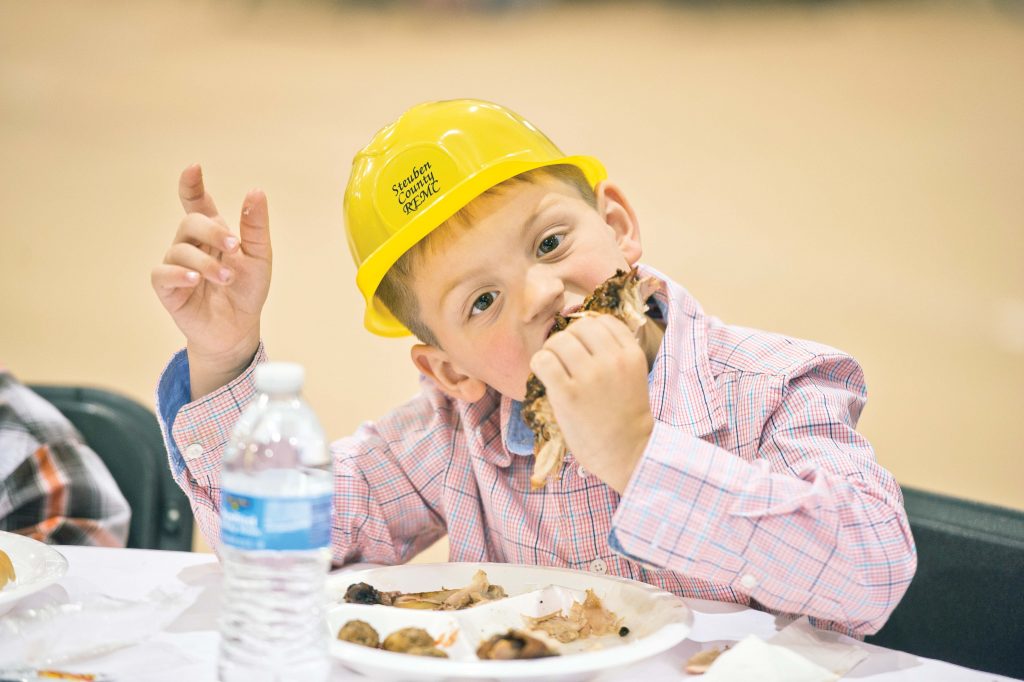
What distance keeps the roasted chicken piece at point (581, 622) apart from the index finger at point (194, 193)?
69 centimetres

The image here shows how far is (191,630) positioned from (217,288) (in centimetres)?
48

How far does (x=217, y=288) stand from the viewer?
1.33m

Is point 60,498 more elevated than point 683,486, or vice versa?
point 683,486

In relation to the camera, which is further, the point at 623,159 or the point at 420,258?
the point at 623,159

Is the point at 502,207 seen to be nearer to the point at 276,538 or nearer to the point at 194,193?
the point at 194,193

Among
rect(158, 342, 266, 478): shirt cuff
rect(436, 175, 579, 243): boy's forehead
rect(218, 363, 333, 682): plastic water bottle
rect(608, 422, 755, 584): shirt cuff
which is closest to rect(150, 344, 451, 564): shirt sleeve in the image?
rect(158, 342, 266, 478): shirt cuff

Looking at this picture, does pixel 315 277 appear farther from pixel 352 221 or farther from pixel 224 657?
pixel 224 657

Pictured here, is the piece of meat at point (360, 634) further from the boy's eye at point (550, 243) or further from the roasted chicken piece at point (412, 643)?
the boy's eye at point (550, 243)

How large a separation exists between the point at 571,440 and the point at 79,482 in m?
1.19

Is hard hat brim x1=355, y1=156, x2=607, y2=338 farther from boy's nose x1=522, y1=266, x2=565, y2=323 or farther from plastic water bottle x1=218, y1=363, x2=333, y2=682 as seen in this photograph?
plastic water bottle x1=218, y1=363, x2=333, y2=682

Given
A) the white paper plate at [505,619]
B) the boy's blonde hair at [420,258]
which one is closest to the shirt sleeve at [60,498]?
the boy's blonde hair at [420,258]

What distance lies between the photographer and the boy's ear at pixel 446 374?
1.46 meters

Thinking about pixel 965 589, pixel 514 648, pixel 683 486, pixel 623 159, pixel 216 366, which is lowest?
pixel 965 589

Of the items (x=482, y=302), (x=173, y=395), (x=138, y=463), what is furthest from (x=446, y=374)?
(x=138, y=463)
